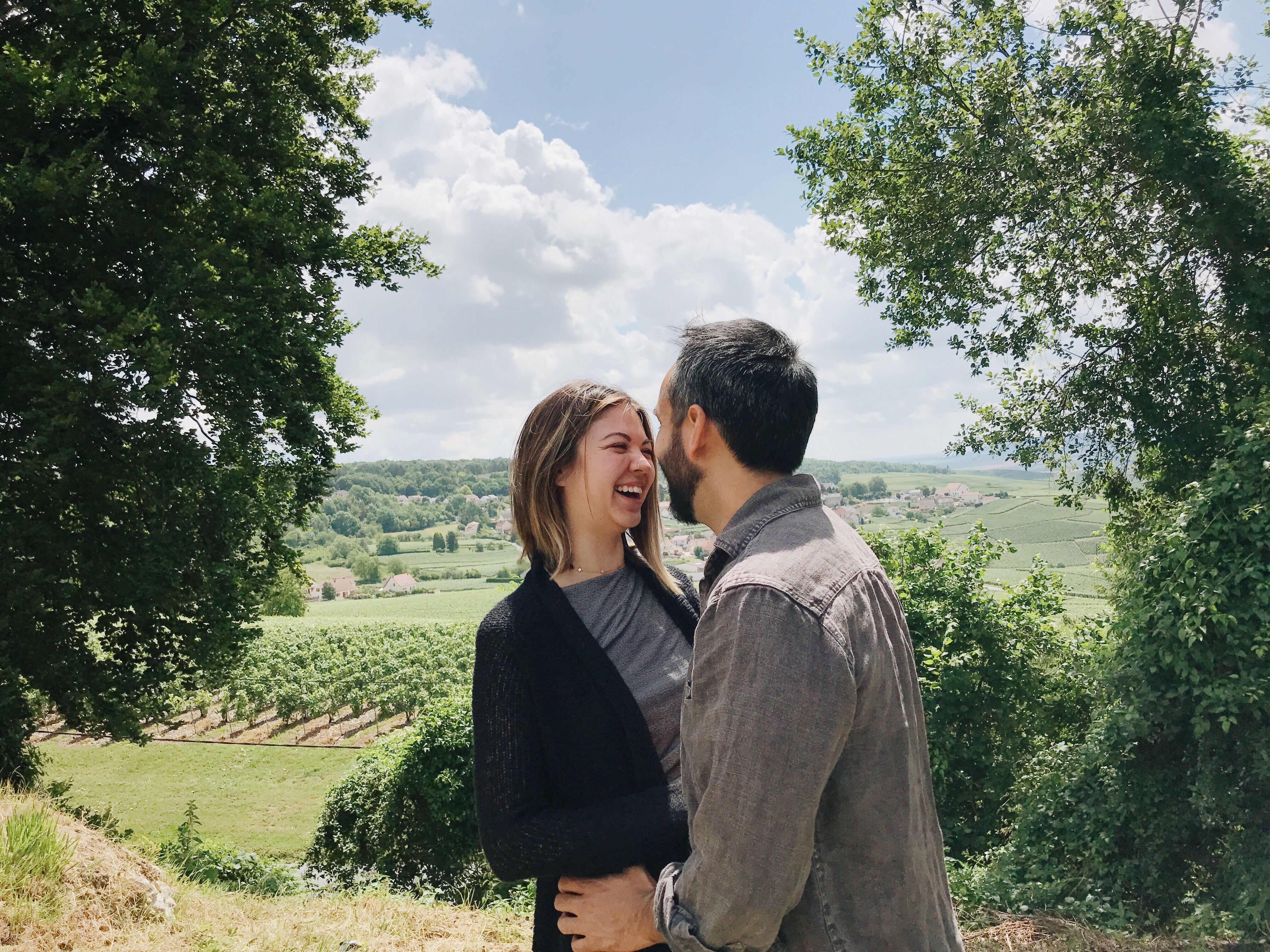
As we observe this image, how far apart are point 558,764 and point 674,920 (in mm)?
523

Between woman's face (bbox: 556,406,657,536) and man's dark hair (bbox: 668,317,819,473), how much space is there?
47 cm

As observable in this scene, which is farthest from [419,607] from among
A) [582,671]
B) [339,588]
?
[582,671]

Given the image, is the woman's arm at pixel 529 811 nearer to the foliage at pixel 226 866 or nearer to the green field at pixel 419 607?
the foliage at pixel 226 866

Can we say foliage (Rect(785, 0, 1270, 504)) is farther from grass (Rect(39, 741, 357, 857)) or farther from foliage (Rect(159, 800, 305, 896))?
grass (Rect(39, 741, 357, 857))

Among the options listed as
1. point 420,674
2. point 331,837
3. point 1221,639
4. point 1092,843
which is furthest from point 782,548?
point 420,674

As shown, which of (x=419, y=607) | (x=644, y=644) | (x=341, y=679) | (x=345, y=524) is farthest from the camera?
(x=345, y=524)

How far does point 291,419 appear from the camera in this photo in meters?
12.1

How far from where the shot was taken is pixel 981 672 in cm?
1349

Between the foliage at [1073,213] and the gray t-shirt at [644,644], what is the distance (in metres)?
12.2

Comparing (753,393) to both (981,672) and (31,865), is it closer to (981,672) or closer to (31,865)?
(31,865)

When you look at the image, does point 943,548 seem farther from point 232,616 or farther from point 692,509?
point 692,509

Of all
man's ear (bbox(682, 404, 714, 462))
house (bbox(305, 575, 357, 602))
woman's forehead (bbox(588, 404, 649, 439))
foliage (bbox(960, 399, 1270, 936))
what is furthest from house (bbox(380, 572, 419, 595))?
man's ear (bbox(682, 404, 714, 462))

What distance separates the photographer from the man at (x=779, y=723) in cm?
137

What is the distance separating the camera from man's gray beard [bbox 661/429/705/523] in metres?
1.79
